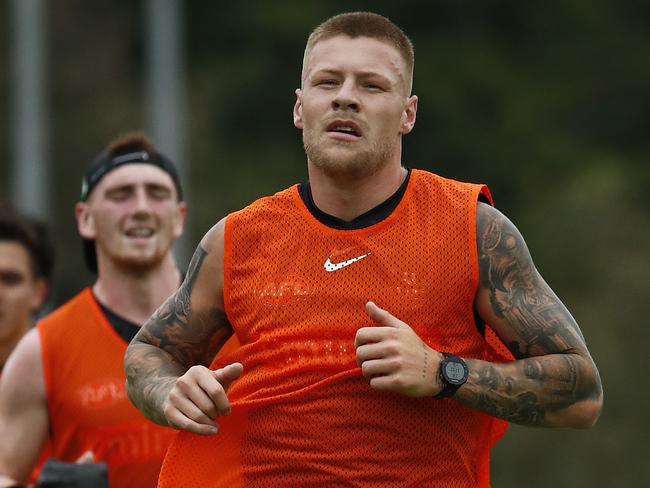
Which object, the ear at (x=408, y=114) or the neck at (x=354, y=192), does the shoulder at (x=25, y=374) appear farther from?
the ear at (x=408, y=114)

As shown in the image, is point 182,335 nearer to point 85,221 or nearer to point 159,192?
point 159,192

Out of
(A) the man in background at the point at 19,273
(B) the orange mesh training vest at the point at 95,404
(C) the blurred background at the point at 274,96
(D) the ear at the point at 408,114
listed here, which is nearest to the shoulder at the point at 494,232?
(D) the ear at the point at 408,114

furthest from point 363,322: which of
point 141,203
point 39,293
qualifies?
point 39,293

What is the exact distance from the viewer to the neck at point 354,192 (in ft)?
15.6

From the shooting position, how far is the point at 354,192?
4750mm

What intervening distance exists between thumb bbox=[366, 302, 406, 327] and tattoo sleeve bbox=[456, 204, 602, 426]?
0.87 ft

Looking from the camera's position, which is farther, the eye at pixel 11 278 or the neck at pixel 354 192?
the eye at pixel 11 278

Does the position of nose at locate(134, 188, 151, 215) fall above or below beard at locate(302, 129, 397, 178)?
above

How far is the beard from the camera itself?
4645 mm

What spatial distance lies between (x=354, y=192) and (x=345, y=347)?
0.49m

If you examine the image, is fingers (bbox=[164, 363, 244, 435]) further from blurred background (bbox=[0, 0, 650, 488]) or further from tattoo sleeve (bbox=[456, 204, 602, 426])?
blurred background (bbox=[0, 0, 650, 488])

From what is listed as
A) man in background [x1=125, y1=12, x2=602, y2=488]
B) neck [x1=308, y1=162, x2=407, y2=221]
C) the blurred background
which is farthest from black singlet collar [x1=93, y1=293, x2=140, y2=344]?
the blurred background

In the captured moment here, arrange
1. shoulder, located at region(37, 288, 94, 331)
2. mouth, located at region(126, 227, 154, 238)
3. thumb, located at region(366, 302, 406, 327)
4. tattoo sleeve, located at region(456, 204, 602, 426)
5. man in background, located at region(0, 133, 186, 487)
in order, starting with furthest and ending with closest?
1. mouth, located at region(126, 227, 154, 238)
2. shoulder, located at region(37, 288, 94, 331)
3. man in background, located at region(0, 133, 186, 487)
4. tattoo sleeve, located at region(456, 204, 602, 426)
5. thumb, located at region(366, 302, 406, 327)

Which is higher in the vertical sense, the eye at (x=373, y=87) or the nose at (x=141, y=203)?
the nose at (x=141, y=203)
